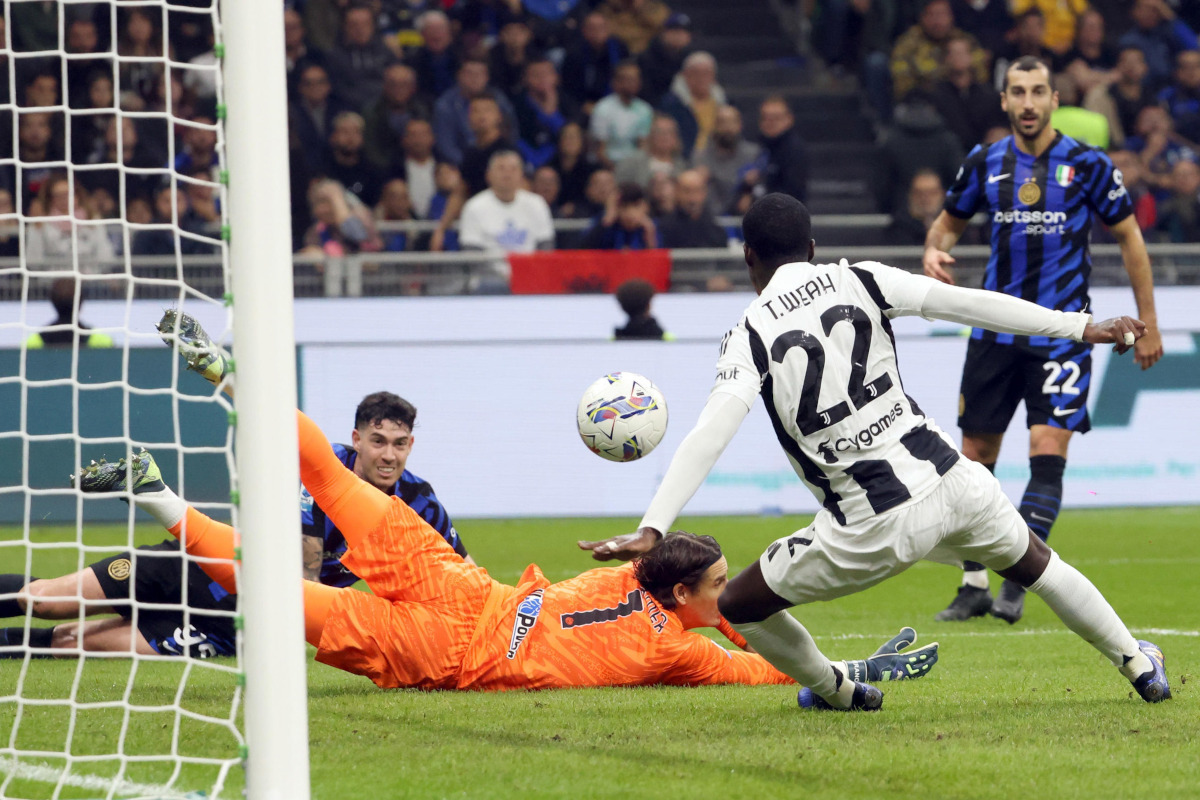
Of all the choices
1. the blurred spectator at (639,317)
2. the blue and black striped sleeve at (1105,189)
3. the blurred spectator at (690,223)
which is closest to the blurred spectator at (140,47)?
the blurred spectator at (690,223)

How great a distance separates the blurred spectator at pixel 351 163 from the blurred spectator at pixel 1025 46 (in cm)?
657

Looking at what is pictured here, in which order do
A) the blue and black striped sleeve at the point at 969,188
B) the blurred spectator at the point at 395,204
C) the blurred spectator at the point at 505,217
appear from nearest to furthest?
the blue and black striped sleeve at the point at 969,188 < the blurred spectator at the point at 505,217 < the blurred spectator at the point at 395,204

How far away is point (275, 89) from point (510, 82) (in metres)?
12.1

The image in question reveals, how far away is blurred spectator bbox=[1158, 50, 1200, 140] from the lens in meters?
15.7

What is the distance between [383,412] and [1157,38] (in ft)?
43.9

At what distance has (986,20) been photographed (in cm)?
1673

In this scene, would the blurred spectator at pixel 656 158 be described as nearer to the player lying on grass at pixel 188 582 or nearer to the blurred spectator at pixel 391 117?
the blurred spectator at pixel 391 117

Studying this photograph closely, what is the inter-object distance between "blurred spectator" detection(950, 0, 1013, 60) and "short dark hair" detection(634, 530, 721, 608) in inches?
495

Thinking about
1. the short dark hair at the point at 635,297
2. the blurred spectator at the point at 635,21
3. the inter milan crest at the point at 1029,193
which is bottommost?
the short dark hair at the point at 635,297

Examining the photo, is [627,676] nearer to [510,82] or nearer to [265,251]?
[265,251]

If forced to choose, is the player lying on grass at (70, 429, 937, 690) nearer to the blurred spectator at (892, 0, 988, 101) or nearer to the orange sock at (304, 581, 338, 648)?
the orange sock at (304, 581, 338, 648)

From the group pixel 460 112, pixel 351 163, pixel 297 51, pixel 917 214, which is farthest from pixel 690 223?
pixel 297 51

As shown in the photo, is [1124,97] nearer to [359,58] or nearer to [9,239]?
[359,58]

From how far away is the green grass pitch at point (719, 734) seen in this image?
373cm
